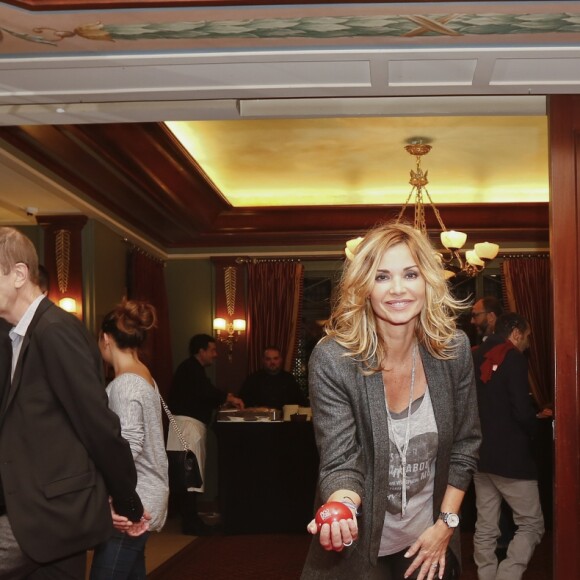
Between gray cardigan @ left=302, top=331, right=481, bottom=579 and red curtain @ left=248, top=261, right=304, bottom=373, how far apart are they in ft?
28.1

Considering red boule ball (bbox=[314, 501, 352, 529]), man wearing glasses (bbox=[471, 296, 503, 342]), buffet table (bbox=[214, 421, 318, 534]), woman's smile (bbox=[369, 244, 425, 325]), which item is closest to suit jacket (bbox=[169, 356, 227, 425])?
buffet table (bbox=[214, 421, 318, 534])

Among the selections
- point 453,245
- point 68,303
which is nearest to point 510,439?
point 453,245

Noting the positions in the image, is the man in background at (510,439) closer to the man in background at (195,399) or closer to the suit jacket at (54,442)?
the man in background at (195,399)

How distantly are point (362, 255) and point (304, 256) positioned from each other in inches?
344

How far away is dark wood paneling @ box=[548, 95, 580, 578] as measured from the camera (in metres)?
4.64

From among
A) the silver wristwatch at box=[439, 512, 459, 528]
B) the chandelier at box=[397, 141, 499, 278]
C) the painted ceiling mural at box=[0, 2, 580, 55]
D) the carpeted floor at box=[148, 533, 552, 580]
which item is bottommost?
the carpeted floor at box=[148, 533, 552, 580]

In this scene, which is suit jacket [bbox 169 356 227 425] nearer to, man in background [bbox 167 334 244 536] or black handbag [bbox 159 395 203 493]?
man in background [bbox 167 334 244 536]

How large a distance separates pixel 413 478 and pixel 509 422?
11.2 feet

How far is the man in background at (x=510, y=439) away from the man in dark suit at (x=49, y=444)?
11.1 ft

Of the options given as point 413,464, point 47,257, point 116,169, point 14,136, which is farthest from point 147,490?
point 47,257

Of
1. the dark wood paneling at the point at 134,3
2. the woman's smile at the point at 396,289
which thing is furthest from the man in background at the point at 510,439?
the woman's smile at the point at 396,289

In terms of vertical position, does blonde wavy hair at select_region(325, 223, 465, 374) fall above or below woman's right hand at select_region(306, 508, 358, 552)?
above

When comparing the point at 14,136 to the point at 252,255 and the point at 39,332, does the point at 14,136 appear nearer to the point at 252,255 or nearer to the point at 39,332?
the point at 39,332

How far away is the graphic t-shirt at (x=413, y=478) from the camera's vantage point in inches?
92.9
